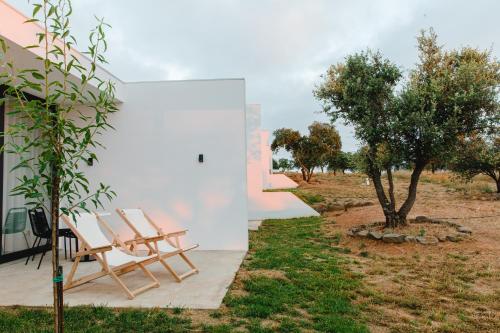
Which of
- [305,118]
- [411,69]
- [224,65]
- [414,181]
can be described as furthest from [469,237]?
[305,118]

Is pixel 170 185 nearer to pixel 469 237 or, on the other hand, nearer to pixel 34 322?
pixel 34 322

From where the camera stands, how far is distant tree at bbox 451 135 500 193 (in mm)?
7500

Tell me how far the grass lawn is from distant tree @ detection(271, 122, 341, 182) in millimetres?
19111

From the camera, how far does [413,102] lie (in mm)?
6926

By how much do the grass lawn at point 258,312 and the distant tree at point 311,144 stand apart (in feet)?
62.7

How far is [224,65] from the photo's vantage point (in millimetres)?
13211

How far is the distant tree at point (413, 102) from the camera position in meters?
6.84

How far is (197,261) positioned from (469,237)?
5.22 m

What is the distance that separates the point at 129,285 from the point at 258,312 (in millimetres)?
1767

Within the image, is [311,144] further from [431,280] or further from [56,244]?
[56,244]

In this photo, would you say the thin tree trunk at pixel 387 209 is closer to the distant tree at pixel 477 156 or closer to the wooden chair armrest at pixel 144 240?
the distant tree at pixel 477 156

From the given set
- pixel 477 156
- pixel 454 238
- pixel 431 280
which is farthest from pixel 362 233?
pixel 477 156

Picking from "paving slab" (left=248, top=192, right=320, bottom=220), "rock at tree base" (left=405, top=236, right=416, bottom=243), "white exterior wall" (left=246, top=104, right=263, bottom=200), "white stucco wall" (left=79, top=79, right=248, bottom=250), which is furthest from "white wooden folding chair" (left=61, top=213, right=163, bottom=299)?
"white exterior wall" (left=246, top=104, right=263, bottom=200)

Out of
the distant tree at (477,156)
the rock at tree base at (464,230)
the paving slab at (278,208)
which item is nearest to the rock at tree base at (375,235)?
the rock at tree base at (464,230)
